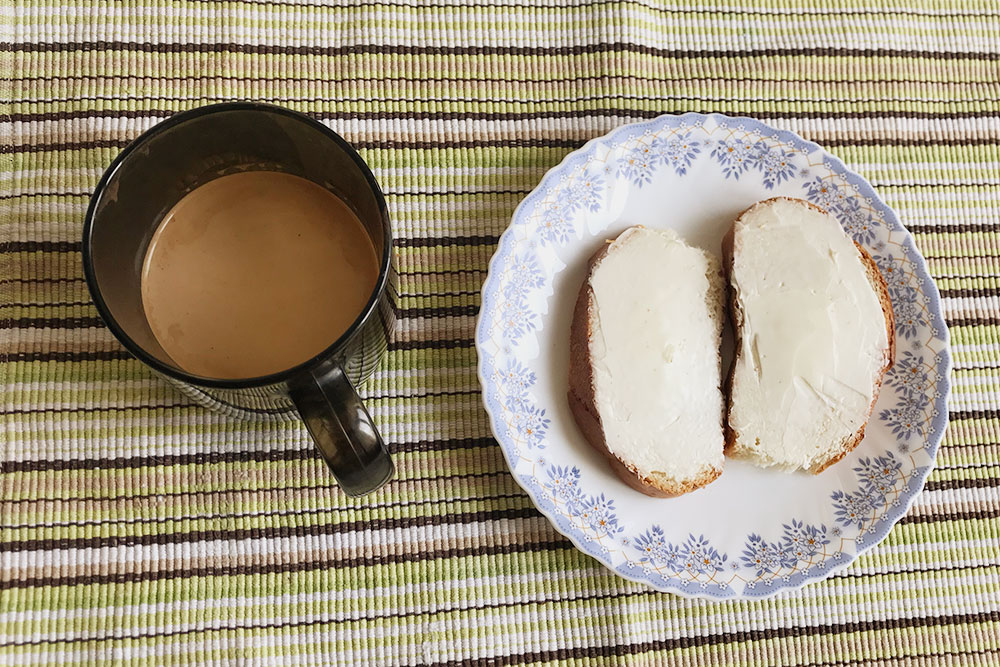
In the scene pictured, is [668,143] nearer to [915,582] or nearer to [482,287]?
[482,287]

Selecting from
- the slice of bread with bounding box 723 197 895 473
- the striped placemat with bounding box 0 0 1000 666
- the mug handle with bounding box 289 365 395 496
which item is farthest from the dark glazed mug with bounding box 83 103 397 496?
the slice of bread with bounding box 723 197 895 473

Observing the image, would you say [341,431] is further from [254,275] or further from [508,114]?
[508,114]

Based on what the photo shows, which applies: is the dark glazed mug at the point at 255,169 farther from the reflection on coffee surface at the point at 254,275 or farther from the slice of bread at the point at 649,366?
the slice of bread at the point at 649,366

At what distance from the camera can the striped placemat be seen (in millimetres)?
719

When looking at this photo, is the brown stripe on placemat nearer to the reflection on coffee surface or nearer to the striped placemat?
the striped placemat

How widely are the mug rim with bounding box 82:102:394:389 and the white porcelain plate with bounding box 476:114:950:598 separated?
0.51 ft

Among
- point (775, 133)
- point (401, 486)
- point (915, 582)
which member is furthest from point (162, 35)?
point (915, 582)

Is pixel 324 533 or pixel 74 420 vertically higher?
pixel 74 420

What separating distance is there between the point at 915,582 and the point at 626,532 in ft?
1.04

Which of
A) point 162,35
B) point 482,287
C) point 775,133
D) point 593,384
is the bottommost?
point 593,384

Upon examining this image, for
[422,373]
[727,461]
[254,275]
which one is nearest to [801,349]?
[727,461]

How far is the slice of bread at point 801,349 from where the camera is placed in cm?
73

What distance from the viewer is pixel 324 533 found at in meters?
0.73

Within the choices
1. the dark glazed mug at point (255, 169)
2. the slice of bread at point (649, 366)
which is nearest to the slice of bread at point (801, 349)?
the slice of bread at point (649, 366)
